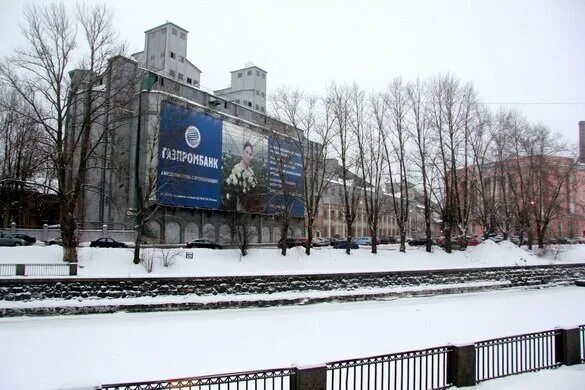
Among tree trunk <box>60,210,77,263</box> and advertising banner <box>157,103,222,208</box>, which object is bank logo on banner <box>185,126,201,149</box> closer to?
advertising banner <box>157,103,222,208</box>

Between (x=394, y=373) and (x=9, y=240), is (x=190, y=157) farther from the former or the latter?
(x=394, y=373)

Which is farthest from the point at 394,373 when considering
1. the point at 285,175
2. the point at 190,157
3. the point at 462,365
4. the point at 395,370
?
the point at 190,157

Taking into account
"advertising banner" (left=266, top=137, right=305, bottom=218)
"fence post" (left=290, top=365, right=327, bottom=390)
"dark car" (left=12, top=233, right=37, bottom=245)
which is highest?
"advertising banner" (left=266, top=137, right=305, bottom=218)

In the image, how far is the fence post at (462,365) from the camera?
7.84 meters

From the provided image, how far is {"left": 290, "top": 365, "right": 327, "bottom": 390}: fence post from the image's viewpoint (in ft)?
20.0

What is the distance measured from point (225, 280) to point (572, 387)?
14093 mm

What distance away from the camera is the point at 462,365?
7.86 meters

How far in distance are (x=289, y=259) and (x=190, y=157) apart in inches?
804

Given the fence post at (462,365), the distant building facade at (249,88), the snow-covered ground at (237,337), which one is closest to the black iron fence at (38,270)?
the snow-covered ground at (237,337)

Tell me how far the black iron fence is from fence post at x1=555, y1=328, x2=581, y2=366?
1808 cm

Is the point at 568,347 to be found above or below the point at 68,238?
below

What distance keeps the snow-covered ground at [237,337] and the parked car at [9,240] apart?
21.0 meters

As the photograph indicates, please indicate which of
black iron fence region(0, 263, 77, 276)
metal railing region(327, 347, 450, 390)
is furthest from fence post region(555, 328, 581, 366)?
black iron fence region(0, 263, 77, 276)

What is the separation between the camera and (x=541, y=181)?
136 feet
